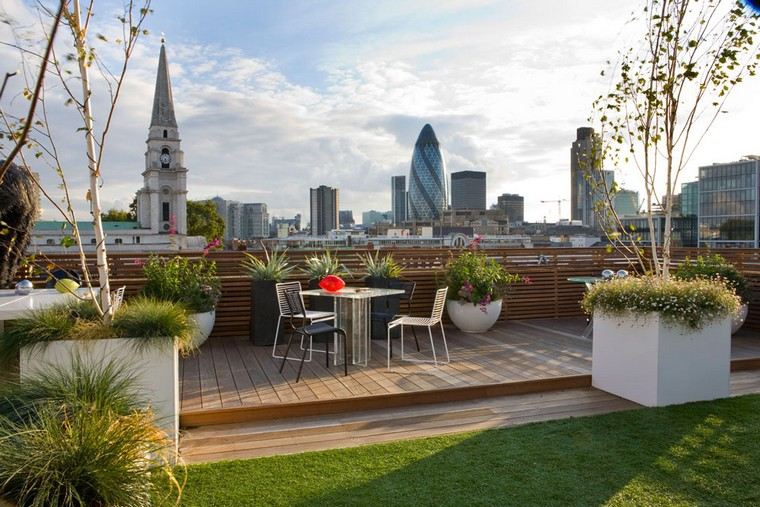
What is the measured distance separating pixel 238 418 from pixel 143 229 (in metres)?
96.4

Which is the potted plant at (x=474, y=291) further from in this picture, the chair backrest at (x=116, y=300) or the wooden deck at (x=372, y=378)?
the chair backrest at (x=116, y=300)

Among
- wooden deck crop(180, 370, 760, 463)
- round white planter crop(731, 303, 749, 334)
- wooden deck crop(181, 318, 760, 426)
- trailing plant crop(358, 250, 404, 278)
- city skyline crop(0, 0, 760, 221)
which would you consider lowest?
wooden deck crop(180, 370, 760, 463)

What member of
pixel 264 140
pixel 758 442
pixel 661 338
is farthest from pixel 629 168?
pixel 264 140

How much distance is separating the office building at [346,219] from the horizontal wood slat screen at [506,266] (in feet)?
386

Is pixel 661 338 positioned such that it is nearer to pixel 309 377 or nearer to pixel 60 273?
pixel 309 377

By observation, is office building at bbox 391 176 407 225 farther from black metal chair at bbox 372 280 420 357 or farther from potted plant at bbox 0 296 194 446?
potted plant at bbox 0 296 194 446

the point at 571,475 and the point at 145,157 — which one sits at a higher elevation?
the point at 145,157

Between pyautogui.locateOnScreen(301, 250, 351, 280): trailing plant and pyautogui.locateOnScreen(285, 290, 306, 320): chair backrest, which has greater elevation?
pyautogui.locateOnScreen(301, 250, 351, 280): trailing plant

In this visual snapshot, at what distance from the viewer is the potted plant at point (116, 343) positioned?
3.47 metres

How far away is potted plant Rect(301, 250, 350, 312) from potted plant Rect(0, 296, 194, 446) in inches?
146

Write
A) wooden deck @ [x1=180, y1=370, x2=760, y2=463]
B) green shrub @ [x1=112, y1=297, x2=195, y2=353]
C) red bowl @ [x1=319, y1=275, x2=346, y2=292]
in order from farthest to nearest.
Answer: red bowl @ [x1=319, y1=275, x2=346, y2=292]
wooden deck @ [x1=180, y1=370, x2=760, y2=463]
green shrub @ [x1=112, y1=297, x2=195, y2=353]

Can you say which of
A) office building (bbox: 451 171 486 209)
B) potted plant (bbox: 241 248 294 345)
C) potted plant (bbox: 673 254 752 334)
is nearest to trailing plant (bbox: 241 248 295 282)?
potted plant (bbox: 241 248 294 345)

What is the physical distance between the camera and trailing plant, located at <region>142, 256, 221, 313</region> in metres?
6.79

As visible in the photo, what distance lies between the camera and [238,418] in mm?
4551
